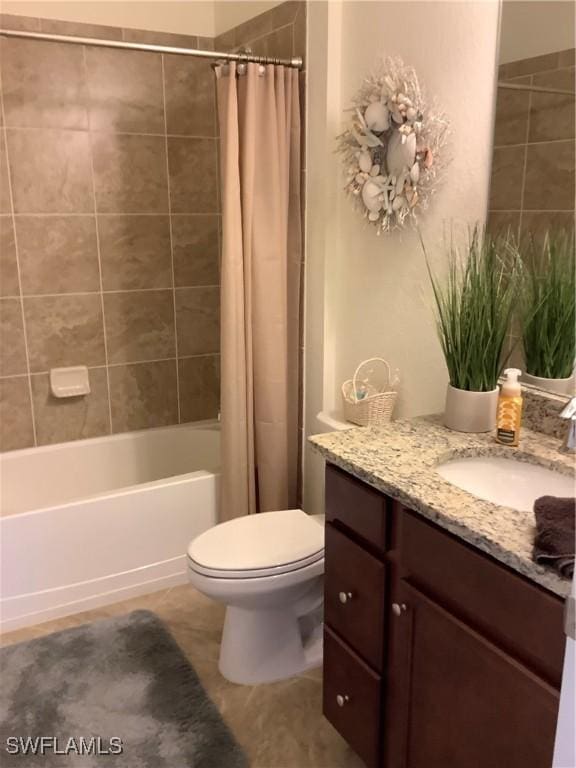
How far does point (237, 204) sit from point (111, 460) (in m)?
1.39

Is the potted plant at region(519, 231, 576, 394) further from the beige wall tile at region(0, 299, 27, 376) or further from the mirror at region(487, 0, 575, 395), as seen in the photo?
the beige wall tile at region(0, 299, 27, 376)

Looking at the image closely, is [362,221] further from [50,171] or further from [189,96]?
[50,171]

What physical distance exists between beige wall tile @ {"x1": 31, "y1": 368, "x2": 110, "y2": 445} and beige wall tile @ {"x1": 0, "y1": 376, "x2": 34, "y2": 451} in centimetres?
3

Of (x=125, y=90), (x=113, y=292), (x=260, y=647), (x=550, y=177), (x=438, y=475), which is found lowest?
(x=260, y=647)

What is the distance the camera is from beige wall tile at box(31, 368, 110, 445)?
2.94 meters


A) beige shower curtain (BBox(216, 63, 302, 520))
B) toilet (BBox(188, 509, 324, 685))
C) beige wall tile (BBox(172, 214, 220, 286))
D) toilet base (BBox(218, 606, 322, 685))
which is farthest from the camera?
beige wall tile (BBox(172, 214, 220, 286))

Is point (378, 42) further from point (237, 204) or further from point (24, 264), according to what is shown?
point (24, 264)

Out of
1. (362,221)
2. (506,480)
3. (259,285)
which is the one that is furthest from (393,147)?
(506,480)

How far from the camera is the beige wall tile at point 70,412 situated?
2.94 meters

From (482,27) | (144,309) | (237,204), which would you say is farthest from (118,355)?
(482,27)

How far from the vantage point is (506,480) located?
1.59 m

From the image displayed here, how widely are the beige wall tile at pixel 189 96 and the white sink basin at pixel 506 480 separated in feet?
6.87

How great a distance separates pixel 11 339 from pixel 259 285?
44.9 inches

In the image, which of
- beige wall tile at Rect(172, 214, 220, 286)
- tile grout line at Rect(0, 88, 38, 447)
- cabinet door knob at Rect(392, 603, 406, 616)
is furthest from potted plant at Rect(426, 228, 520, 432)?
tile grout line at Rect(0, 88, 38, 447)
